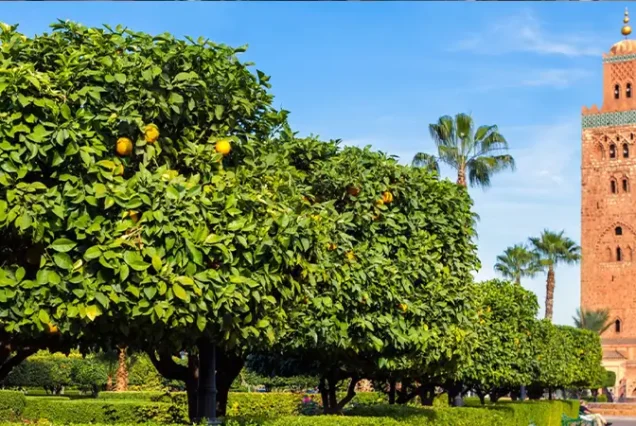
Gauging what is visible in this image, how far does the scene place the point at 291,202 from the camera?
344 inches

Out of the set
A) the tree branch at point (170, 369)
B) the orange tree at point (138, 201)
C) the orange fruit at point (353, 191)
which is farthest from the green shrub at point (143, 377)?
the orange tree at point (138, 201)

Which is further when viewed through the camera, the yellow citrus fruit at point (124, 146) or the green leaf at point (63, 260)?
the yellow citrus fruit at point (124, 146)

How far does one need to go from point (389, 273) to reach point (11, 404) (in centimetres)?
2115

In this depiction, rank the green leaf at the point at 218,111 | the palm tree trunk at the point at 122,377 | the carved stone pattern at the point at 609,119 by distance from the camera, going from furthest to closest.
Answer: the carved stone pattern at the point at 609,119, the palm tree trunk at the point at 122,377, the green leaf at the point at 218,111

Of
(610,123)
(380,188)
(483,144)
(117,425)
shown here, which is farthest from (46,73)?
(610,123)

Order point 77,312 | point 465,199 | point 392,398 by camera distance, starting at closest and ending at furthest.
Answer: point 77,312 < point 465,199 < point 392,398

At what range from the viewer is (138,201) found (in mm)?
7305

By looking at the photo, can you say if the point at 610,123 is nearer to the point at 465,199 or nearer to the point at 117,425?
the point at 465,199

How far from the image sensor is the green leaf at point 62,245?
7.12m

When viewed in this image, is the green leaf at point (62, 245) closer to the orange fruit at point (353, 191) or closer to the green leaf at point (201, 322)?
the green leaf at point (201, 322)

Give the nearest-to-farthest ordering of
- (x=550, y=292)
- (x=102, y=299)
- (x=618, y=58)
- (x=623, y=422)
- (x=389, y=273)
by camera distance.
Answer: (x=102, y=299) → (x=389, y=273) → (x=623, y=422) → (x=550, y=292) → (x=618, y=58)

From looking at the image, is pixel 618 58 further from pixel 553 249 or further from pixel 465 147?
pixel 465 147

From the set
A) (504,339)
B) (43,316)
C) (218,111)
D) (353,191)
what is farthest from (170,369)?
(504,339)

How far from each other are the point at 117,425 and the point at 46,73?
3.22 metres
